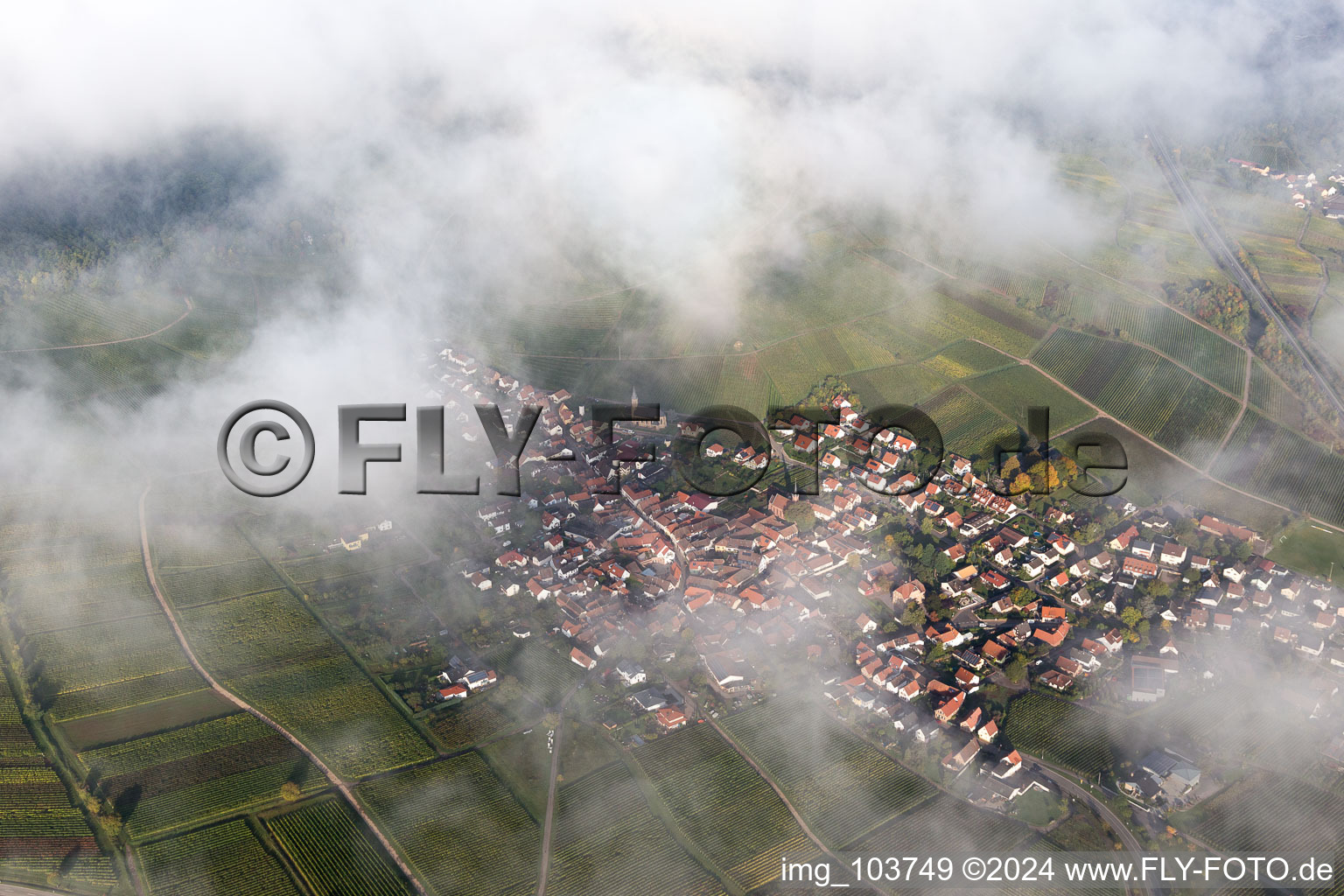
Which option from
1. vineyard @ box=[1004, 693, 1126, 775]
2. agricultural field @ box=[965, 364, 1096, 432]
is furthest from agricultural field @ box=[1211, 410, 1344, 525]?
vineyard @ box=[1004, 693, 1126, 775]

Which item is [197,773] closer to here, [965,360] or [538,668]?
[538,668]

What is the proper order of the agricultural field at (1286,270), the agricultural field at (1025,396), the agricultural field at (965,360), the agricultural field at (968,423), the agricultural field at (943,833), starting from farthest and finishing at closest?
the agricultural field at (1286,270) → the agricultural field at (965,360) → the agricultural field at (1025,396) → the agricultural field at (968,423) → the agricultural field at (943,833)

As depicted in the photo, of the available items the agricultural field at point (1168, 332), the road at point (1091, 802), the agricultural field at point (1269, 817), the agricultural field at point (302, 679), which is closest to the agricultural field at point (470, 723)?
the agricultural field at point (302, 679)

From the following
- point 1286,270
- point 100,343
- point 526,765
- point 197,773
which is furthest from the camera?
point 1286,270

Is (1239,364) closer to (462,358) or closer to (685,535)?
(685,535)

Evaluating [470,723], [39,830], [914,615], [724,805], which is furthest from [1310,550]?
[39,830]

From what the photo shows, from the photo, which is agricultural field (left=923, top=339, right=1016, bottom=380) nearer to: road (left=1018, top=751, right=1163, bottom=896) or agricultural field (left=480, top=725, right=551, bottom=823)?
road (left=1018, top=751, right=1163, bottom=896)

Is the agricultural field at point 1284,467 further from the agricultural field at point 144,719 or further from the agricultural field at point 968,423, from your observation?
the agricultural field at point 144,719
